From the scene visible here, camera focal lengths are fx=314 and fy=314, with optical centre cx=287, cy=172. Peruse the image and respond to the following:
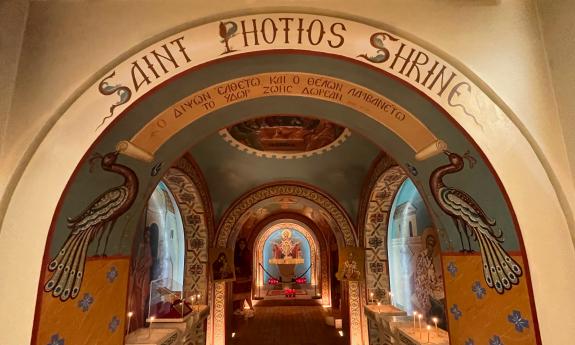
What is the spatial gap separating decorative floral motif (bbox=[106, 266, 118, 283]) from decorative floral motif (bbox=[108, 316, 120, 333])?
1.41 ft

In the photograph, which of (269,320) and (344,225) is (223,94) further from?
(269,320)

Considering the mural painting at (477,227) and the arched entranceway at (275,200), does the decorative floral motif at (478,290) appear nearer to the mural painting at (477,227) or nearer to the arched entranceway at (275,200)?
the mural painting at (477,227)

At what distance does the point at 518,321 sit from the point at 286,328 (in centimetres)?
910

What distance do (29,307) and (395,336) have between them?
17.1 ft

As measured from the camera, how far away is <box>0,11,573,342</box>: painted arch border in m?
2.28

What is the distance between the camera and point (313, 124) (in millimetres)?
6859

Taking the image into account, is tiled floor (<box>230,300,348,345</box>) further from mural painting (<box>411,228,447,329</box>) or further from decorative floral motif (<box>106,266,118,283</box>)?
decorative floral motif (<box>106,266,118,283</box>)

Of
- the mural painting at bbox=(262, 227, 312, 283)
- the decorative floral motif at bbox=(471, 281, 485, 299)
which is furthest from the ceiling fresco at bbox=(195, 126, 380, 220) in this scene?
the mural painting at bbox=(262, 227, 312, 283)

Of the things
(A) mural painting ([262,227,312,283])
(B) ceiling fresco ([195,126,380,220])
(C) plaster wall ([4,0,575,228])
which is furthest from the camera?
(A) mural painting ([262,227,312,283])

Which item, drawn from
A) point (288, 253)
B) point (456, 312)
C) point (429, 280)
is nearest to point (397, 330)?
point (429, 280)

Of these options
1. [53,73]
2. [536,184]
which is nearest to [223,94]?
[53,73]

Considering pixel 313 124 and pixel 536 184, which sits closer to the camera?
pixel 536 184

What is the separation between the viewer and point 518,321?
8.79ft

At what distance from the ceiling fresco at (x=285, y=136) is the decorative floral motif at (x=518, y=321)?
4648mm
